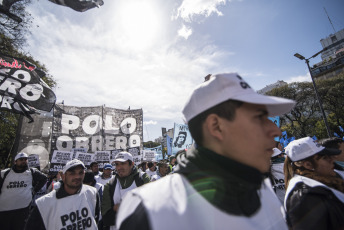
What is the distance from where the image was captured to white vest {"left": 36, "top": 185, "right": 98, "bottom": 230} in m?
2.56

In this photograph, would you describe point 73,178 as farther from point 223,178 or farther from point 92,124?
point 92,124

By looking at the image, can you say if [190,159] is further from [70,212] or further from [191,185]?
[70,212]

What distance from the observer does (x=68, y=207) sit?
107 inches

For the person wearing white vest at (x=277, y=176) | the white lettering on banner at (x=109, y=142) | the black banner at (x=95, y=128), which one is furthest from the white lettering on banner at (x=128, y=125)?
the person wearing white vest at (x=277, y=176)

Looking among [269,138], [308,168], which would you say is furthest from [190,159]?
[308,168]

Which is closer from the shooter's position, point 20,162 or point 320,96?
point 20,162

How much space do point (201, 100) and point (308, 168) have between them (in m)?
2.11

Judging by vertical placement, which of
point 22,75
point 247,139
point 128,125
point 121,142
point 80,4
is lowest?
point 247,139

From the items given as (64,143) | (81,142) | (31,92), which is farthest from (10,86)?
(81,142)

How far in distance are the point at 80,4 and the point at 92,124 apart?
301 inches

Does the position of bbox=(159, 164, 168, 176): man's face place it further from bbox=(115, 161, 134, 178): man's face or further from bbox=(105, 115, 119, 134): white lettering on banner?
bbox=(105, 115, 119, 134): white lettering on banner

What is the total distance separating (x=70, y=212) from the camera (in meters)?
2.71

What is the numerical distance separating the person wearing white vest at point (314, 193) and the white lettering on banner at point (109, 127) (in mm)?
10275

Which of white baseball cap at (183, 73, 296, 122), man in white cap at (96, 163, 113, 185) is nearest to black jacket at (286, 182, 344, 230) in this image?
white baseball cap at (183, 73, 296, 122)
